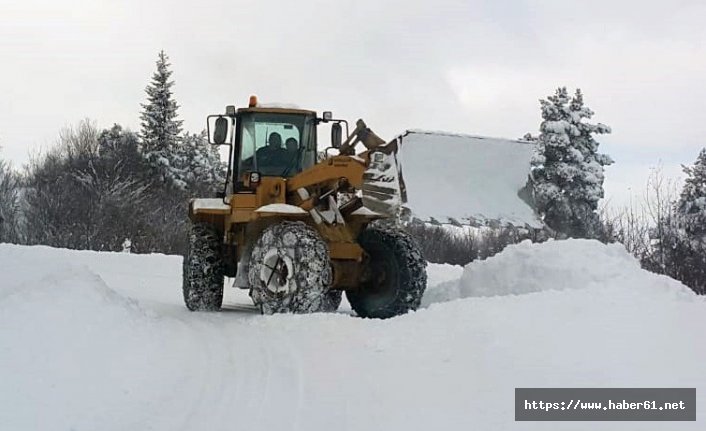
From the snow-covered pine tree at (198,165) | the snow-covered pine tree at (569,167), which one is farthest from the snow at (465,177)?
the snow-covered pine tree at (198,165)

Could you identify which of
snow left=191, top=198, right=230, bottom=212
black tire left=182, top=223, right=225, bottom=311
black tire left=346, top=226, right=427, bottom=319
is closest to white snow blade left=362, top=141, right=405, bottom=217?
black tire left=346, top=226, right=427, bottom=319

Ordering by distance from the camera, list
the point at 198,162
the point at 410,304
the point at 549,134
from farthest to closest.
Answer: the point at 198,162 → the point at 549,134 → the point at 410,304

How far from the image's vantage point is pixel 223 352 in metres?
6.85

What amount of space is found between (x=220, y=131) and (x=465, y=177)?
339 cm

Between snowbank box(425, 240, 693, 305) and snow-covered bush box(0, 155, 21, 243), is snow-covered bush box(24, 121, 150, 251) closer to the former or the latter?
snow-covered bush box(0, 155, 21, 243)

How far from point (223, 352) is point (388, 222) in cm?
354

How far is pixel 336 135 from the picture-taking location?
1027 cm

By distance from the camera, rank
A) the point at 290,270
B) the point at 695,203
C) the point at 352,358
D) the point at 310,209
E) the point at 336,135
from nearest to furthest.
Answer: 1. the point at 352,358
2. the point at 290,270
3. the point at 310,209
4. the point at 336,135
5. the point at 695,203

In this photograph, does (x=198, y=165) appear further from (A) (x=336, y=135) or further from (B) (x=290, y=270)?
(B) (x=290, y=270)

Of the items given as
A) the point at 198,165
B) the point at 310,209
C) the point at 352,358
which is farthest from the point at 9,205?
the point at 352,358

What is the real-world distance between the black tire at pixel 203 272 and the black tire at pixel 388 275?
1909 mm

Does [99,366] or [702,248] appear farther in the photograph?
[702,248]

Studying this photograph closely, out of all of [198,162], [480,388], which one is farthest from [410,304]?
[198,162]

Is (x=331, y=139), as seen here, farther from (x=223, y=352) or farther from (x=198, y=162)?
(x=198, y=162)
